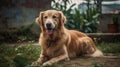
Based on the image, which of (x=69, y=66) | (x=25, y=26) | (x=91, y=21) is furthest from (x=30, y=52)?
(x=91, y=21)

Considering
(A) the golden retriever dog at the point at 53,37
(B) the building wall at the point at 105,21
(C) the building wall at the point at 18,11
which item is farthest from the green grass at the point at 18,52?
(B) the building wall at the point at 105,21

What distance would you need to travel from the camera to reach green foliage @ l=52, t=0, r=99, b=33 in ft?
45.4

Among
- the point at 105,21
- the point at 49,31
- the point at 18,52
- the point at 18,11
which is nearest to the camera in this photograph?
the point at 49,31

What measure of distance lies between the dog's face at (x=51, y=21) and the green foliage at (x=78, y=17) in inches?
247

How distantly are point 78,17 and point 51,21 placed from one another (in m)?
7.08

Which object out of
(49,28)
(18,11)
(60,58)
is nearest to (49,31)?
(49,28)

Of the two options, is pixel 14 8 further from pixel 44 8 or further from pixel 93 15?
pixel 93 15

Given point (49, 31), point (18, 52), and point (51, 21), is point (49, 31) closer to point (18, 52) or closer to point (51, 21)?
point (51, 21)

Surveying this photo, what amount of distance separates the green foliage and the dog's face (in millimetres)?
6262

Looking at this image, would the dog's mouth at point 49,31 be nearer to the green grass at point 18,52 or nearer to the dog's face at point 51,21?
the dog's face at point 51,21

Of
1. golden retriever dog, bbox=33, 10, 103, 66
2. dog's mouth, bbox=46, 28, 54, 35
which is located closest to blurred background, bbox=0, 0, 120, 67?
golden retriever dog, bbox=33, 10, 103, 66

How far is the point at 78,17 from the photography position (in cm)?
1423

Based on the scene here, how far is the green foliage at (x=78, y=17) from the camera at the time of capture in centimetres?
1383

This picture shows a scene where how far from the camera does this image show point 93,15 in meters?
14.7
